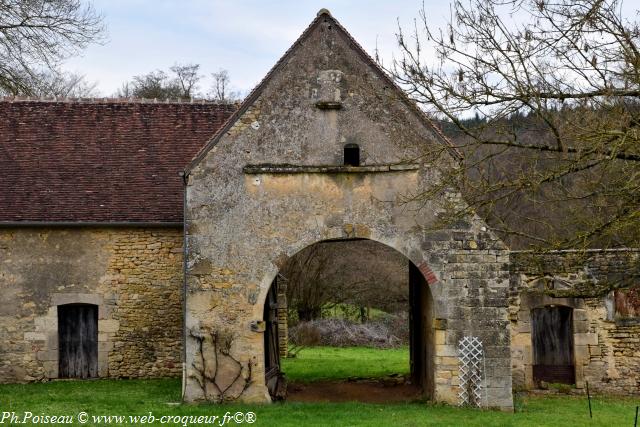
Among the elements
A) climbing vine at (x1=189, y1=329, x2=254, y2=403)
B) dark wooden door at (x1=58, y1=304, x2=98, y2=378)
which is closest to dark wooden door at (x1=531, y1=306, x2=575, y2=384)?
climbing vine at (x1=189, y1=329, x2=254, y2=403)

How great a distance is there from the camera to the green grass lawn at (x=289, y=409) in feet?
40.9

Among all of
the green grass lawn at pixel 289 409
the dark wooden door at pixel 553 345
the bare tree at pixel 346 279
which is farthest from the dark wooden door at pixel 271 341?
the bare tree at pixel 346 279

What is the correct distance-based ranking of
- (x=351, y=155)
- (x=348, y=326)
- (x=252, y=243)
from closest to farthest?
1. (x=252, y=243)
2. (x=351, y=155)
3. (x=348, y=326)

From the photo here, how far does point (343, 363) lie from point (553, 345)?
260 inches

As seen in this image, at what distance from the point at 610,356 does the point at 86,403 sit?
10.3 m

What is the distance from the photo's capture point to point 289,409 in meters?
13.4

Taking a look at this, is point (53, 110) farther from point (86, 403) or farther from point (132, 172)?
point (86, 403)

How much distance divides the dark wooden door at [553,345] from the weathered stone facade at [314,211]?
3461 millimetres

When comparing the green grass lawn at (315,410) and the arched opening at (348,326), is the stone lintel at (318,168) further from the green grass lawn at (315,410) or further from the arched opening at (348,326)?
the green grass lawn at (315,410)

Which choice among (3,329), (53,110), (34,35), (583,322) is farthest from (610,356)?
(34,35)

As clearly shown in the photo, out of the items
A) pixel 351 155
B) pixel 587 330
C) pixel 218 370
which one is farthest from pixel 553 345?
pixel 218 370

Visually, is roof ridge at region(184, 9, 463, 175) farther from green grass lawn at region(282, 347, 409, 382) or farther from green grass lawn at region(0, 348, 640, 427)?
green grass lawn at region(282, 347, 409, 382)

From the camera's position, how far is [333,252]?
31.2 m

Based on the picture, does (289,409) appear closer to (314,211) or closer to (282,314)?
(314,211)
